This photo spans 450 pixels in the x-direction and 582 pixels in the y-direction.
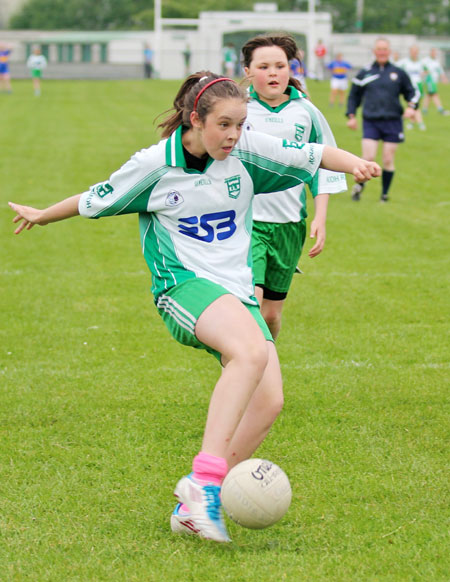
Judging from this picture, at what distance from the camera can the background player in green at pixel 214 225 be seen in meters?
3.81

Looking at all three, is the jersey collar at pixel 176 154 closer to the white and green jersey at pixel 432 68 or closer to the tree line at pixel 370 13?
the white and green jersey at pixel 432 68

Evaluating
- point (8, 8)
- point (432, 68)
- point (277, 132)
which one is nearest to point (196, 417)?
point (277, 132)

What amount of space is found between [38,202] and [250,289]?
10042 millimetres

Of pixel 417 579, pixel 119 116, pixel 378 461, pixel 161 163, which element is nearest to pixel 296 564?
pixel 417 579

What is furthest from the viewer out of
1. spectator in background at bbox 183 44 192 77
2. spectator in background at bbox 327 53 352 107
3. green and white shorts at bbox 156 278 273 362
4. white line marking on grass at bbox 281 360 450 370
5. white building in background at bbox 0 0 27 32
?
white building in background at bbox 0 0 27 32

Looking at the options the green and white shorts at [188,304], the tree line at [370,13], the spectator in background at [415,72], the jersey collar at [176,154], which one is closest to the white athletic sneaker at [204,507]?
the green and white shorts at [188,304]

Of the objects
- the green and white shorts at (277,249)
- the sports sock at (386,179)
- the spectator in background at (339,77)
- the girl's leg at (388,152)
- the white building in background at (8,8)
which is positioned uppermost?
the green and white shorts at (277,249)

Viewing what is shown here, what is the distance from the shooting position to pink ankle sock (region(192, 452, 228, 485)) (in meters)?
3.71

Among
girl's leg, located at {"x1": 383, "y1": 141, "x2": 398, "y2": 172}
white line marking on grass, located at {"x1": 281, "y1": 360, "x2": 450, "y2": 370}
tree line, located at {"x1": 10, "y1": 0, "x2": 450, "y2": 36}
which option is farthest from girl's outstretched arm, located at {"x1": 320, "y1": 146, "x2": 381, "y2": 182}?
tree line, located at {"x1": 10, "y1": 0, "x2": 450, "y2": 36}

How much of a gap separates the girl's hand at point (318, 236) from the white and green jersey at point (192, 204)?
960mm

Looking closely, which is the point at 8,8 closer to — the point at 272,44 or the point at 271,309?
the point at 272,44

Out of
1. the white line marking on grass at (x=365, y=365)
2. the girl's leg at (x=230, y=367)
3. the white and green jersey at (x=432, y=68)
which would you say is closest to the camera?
the girl's leg at (x=230, y=367)

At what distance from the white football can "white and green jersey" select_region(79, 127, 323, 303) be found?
2.70ft

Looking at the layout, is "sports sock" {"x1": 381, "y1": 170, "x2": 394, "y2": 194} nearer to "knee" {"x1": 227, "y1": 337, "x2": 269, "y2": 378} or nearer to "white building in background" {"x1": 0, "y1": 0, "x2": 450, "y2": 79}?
"knee" {"x1": 227, "y1": 337, "x2": 269, "y2": 378}
